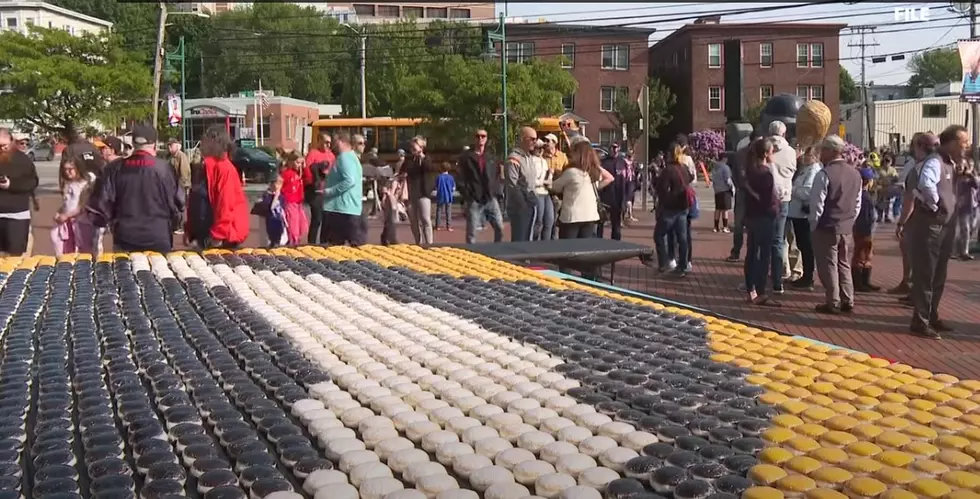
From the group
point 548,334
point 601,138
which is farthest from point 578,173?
point 601,138

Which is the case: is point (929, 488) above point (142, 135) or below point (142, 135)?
below

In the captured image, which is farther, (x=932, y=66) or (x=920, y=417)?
(x=932, y=66)

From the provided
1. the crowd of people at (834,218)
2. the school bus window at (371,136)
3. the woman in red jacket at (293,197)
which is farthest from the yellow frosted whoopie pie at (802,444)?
the school bus window at (371,136)

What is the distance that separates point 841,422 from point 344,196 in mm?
7173

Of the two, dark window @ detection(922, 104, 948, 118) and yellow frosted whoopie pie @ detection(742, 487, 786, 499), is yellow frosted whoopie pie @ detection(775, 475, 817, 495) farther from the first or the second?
dark window @ detection(922, 104, 948, 118)

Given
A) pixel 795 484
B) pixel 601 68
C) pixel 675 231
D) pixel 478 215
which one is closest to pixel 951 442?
pixel 795 484

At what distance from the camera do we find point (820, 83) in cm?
5841

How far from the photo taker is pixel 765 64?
58406 millimetres

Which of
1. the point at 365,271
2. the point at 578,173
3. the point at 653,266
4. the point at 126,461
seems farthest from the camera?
the point at 653,266

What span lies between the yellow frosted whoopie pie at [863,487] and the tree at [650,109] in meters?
50.2

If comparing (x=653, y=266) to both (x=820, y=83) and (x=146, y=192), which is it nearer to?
(x=146, y=192)

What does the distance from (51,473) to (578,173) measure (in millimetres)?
8411

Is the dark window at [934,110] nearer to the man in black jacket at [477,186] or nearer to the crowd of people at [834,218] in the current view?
the crowd of people at [834,218]

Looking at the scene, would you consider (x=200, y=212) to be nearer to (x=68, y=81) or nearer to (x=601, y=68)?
(x=68, y=81)
